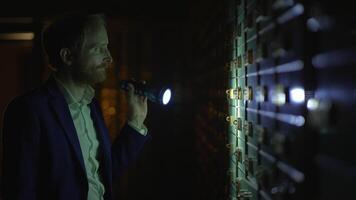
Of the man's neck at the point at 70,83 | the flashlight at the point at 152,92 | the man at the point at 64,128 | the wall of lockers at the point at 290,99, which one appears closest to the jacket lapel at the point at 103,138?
the man at the point at 64,128

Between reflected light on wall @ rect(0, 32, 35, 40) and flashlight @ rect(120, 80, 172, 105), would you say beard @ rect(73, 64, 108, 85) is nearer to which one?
flashlight @ rect(120, 80, 172, 105)

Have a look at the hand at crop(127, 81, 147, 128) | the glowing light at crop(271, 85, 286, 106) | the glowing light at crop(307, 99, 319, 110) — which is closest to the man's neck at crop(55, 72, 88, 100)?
the hand at crop(127, 81, 147, 128)

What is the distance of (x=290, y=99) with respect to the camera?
59.7 inches

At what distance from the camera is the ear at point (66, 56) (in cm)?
257

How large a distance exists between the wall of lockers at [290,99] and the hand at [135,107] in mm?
641

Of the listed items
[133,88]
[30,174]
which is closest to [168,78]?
[133,88]

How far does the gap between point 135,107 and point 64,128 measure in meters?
0.65

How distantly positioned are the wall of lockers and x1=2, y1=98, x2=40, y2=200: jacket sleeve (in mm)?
1278

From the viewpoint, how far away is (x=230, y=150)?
2859 millimetres

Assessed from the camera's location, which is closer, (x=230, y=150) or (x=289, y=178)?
(x=289, y=178)

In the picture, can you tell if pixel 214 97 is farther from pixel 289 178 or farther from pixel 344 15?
pixel 344 15

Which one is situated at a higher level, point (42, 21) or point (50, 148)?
point (42, 21)

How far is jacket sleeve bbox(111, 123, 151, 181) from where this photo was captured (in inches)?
116

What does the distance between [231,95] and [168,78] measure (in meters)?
3.49
